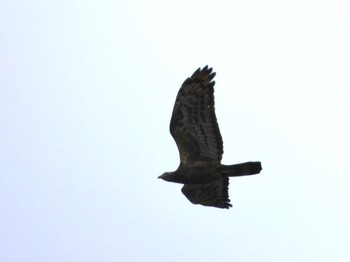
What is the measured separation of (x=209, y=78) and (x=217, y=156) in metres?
1.90

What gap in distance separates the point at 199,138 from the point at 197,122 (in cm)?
44

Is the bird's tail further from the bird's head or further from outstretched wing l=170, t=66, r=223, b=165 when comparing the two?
the bird's head

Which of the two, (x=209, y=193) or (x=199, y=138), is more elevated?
(x=199, y=138)

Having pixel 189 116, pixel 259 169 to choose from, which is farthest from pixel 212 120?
pixel 259 169

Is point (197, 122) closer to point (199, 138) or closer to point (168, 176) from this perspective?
point (199, 138)

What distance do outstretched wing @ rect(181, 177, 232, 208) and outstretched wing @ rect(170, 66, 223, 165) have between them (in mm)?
1003

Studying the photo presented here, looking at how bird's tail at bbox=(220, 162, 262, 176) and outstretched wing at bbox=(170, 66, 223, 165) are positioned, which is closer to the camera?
bird's tail at bbox=(220, 162, 262, 176)

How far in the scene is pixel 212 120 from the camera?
680 inches

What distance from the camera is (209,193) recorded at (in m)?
18.6

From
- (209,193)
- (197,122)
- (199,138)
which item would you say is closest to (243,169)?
(199,138)

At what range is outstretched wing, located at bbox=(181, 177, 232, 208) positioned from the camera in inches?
725

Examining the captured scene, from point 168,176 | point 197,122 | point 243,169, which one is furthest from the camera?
point 168,176

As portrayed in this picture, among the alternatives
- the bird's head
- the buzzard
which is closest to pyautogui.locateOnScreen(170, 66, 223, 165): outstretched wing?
Answer: the buzzard

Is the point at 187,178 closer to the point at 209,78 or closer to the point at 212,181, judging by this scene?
the point at 212,181
